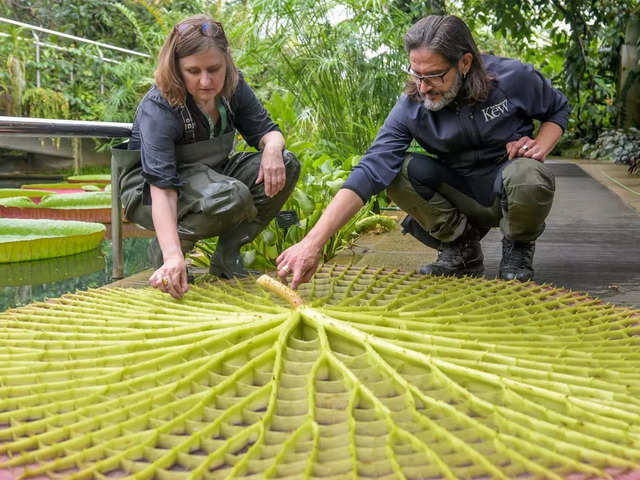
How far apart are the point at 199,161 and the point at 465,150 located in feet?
2.99

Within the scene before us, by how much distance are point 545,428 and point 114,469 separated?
70 centimetres

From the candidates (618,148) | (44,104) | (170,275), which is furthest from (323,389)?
(44,104)

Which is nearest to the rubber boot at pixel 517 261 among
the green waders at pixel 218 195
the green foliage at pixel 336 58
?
the green waders at pixel 218 195

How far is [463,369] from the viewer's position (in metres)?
1.36

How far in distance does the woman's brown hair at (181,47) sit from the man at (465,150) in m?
0.56

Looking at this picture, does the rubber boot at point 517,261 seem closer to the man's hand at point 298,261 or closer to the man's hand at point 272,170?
the man's hand at point 272,170

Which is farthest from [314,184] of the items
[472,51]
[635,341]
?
[635,341]

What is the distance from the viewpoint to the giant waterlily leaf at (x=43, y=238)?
316 cm

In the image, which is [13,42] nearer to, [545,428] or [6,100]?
[6,100]

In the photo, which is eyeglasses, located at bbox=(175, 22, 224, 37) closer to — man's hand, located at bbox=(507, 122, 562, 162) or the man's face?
the man's face

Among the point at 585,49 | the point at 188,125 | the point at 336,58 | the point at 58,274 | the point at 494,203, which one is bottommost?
the point at 58,274

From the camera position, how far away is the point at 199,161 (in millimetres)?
2250

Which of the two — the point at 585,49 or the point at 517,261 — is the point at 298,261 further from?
the point at 585,49

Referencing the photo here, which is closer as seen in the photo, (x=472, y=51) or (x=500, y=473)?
(x=500, y=473)
